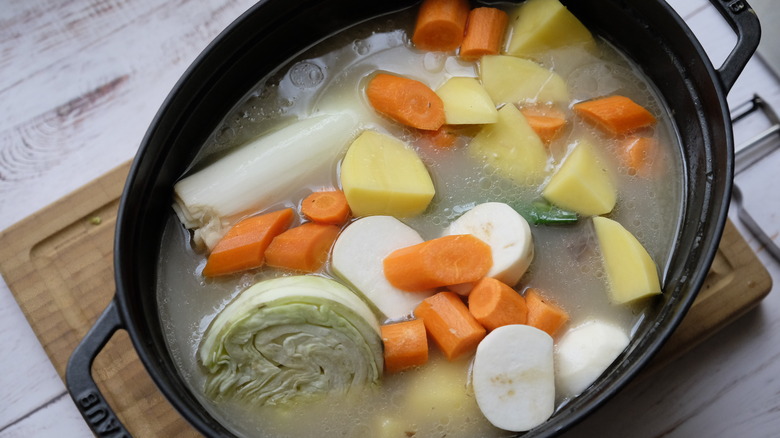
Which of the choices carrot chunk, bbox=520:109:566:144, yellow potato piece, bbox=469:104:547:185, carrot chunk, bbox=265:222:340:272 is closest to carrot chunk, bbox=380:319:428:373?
carrot chunk, bbox=265:222:340:272

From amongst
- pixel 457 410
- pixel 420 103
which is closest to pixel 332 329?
pixel 457 410

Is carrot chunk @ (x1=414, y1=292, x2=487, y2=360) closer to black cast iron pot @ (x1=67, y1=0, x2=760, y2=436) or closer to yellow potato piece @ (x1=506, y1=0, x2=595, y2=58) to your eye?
black cast iron pot @ (x1=67, y1=0, x2=760, y2=436)

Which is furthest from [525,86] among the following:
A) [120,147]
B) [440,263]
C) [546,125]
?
[120,147]

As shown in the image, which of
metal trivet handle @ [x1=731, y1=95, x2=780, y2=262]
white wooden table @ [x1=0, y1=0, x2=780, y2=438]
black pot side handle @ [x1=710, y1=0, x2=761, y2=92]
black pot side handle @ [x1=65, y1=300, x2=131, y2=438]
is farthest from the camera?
metal trivet handle @ [x1=731, y1=95, x2=780, y2=262]

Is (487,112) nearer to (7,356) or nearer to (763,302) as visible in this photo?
(763,302)

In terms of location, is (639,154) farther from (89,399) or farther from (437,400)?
(89,399)

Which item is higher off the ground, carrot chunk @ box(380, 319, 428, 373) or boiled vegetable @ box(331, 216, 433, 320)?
boiled vegetable @ box(331, 216, 433, 320)
